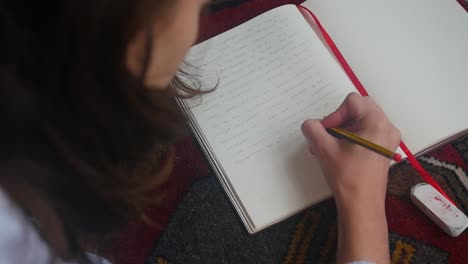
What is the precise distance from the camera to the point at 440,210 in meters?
0.51

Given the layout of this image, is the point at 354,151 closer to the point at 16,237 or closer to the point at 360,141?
the point at 360,141

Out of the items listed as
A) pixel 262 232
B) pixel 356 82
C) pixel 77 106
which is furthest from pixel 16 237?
pixel 356 82

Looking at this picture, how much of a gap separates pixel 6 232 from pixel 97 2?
23cm

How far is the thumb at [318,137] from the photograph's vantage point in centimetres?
47

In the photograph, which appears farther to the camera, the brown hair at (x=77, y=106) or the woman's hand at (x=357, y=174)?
the woman's hand at (x=357, y=174)

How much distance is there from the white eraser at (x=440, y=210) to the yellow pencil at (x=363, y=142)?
0.12 meters

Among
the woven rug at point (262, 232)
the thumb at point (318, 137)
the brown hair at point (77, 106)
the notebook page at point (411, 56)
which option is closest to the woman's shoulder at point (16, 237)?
the brown hair at point (77, 106)

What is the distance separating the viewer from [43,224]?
1.22 ft

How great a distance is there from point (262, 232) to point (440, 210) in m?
0.21

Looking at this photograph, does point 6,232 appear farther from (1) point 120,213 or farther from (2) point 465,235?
(2) point 465,235

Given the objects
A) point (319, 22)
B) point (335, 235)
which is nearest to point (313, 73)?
point (319, 22)

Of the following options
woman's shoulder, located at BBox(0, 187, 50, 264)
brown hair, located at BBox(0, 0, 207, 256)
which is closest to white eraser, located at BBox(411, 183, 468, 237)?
brown hair, located at BBox(0, 0, 207, 256)

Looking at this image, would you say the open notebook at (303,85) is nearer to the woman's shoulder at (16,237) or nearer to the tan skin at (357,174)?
the tan skin at (357,174)

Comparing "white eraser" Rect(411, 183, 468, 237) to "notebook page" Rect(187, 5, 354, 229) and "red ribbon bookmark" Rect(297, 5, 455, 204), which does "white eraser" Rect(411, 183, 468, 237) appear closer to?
"red ribbon bookmark" Rect(297, 5, 455, 204)
